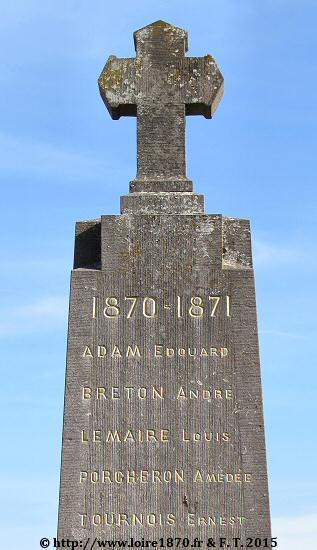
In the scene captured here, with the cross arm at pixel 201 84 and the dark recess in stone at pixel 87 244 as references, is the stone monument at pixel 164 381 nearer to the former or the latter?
the dark recess in stone at pixel 87 244

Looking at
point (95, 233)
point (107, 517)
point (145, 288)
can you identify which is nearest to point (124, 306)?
point (145, 288)

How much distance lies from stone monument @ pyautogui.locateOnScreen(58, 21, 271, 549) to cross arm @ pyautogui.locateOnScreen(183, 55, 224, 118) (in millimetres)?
939

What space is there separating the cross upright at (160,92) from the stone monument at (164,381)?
0.26 metres

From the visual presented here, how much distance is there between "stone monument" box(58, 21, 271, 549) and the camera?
11.0 metres

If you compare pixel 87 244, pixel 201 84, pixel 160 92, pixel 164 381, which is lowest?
pixel 164 381

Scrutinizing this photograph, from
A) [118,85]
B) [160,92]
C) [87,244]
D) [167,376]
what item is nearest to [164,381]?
[167,376]

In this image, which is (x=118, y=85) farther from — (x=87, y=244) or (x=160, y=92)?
(x=87, y=244)

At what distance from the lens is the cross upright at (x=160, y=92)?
12.3m

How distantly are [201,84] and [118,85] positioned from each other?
92 cm

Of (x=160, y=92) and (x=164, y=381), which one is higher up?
(x=160, y=92)

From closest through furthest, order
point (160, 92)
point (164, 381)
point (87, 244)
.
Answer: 1. point (164, 381)
2. point (87, 244)
3. point (160, 92)

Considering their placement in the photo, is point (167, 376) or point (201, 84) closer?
point (167, 376)

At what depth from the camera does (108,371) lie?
1133 cm

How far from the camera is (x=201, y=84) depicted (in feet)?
41.0
